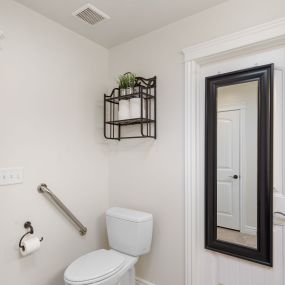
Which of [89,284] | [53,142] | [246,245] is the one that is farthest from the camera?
[53,142]

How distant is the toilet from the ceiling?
1.58 meters

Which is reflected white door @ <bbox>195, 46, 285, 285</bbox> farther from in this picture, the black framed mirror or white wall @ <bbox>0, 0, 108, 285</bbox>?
white wall @ <bbox>0, 0, 108, 285</bbox>

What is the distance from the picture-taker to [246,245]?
1542mm

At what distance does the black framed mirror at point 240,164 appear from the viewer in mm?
1461

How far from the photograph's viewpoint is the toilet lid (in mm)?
1444

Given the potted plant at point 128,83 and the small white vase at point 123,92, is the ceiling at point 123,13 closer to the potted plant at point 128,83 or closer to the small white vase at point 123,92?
the potted plant at point 128,83

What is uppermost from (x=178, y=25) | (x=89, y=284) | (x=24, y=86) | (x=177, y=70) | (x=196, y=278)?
(x=178, y=25)

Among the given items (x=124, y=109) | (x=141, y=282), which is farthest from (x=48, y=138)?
(x=141, y=282)

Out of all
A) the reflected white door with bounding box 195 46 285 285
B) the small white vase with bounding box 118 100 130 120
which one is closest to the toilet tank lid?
the reflected white door with bounding box 195 46 285 285

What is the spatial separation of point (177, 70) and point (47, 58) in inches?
41.1

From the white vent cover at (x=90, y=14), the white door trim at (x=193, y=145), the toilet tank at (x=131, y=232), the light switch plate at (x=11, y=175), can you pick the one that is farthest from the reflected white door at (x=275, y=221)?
the light switch plate at (x=11, y=175)

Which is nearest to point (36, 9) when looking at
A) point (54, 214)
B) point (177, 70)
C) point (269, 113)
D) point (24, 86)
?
point (24, 86)

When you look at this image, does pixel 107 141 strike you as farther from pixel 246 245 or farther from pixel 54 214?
pixel 246 245

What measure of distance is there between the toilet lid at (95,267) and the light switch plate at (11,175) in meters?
0.71
